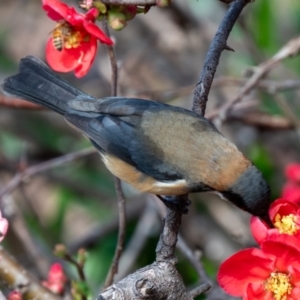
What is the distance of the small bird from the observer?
7.14 ft

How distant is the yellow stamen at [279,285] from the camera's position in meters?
2.01

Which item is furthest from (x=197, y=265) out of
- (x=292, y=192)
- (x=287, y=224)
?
(x=287, y=224)

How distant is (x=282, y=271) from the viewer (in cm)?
201

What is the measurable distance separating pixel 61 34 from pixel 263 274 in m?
1.00

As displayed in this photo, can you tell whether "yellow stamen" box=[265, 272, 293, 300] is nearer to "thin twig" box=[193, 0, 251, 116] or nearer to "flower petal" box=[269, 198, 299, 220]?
"flower petal" box=[269, 198, 299, 220]

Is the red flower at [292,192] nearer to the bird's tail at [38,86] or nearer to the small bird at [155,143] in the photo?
the small bird at [155,143]

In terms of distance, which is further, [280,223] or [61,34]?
[61,34]

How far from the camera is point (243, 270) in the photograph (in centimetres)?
204

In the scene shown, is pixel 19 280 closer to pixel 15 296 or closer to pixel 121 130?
pixel 15 296

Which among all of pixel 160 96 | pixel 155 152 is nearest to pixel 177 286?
pixel 155 152

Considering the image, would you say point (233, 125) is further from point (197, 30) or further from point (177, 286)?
point (177, 286)

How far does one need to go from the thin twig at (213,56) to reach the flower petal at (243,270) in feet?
1.86

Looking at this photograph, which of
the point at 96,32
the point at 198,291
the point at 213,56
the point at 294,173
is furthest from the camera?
the point at 294,173

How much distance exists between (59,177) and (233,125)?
1084 millimetres
